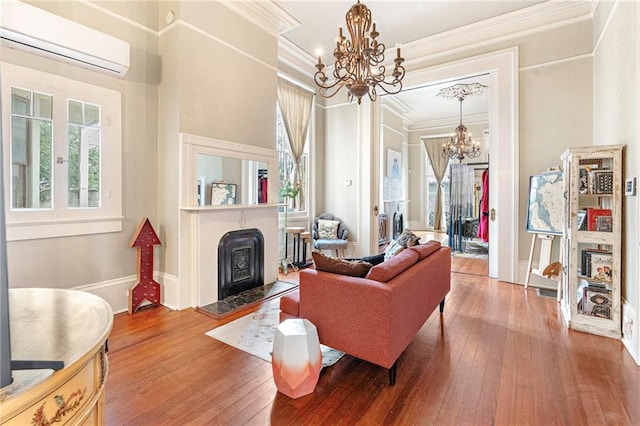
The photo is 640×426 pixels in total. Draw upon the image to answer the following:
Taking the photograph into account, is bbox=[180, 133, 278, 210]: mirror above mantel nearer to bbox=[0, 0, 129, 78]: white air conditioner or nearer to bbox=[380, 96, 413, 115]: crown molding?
bbox=[0, 0, 129, 78]: white air conditioner

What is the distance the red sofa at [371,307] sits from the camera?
1969 millimetres

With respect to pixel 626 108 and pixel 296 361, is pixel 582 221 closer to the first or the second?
pixel 626 108

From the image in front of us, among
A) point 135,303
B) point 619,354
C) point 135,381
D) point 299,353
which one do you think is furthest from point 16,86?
point 619,354

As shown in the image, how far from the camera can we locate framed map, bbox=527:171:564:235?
3777mm

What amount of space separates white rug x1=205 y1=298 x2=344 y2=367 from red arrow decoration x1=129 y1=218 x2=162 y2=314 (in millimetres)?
1042

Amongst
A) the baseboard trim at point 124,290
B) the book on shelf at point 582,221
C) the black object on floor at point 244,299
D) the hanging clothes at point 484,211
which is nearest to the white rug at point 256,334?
the black object on floor at point 244,299

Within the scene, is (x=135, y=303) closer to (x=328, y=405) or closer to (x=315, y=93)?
(x=328, y=405)

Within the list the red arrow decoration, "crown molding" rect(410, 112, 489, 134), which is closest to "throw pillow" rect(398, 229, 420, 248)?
the red arrow decoration

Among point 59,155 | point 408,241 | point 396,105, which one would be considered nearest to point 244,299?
point 408,241

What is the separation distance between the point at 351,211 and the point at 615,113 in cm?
388

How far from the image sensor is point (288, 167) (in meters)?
5.48

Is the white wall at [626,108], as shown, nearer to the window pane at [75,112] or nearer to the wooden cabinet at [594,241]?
the wooden cabinet at [594,241]

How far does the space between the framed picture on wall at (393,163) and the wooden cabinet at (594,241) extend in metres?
4.90

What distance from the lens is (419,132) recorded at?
10078 millimetres
